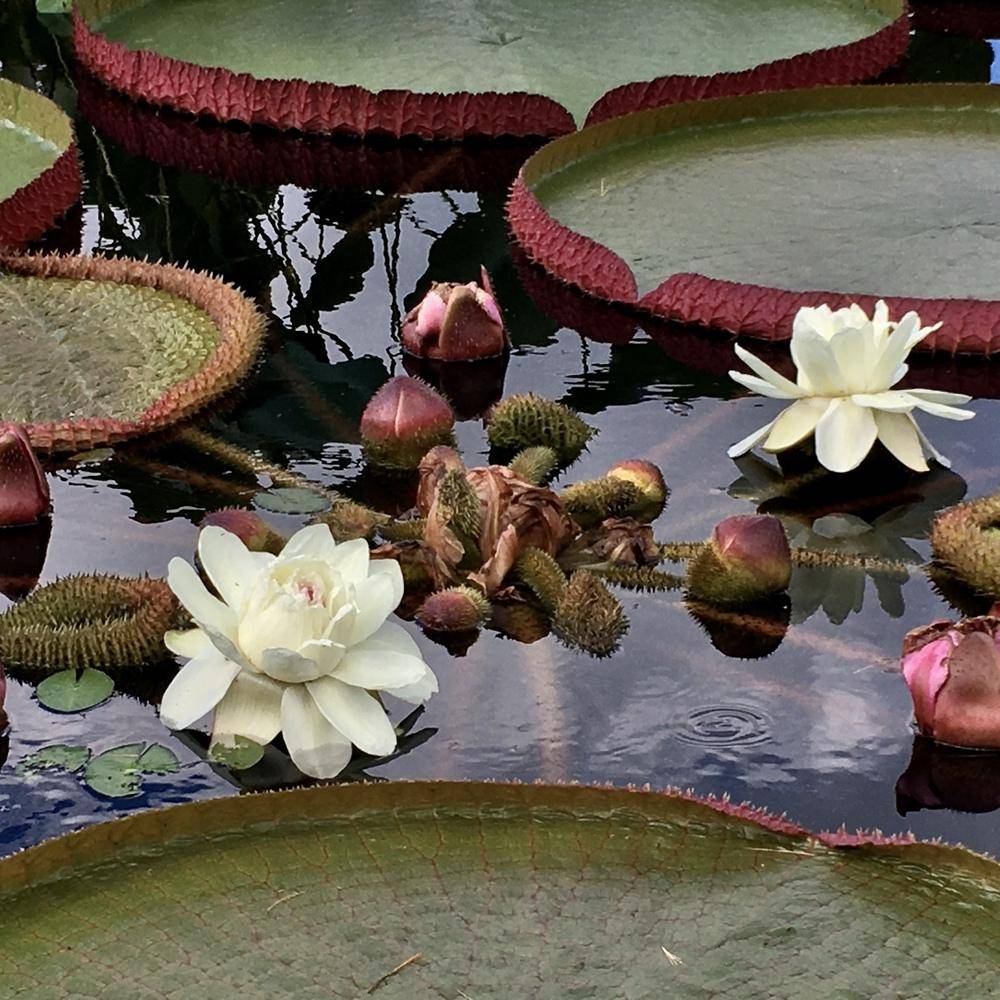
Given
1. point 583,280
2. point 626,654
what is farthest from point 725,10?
point 626,654

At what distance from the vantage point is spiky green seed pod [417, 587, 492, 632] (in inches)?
85.1

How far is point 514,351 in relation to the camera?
3135mm

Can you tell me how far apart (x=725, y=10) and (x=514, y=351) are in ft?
6.27

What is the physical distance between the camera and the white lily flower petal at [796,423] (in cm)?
255

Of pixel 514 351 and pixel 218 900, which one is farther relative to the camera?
pixel 514 351

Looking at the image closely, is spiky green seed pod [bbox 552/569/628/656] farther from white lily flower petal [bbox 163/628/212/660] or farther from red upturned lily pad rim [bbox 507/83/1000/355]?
red upturned lily pad rim [bbox 507/83/1000/355]

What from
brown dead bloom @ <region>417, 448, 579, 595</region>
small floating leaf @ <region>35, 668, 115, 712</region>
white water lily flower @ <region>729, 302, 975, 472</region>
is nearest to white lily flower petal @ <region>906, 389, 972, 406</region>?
white water lily flower @ <region>729, 302, 975, 472</region>

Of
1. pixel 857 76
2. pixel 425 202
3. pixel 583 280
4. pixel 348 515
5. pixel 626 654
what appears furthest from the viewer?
pixel 857 76

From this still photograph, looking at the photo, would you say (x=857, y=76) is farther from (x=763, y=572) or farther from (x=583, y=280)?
(x=763, y=572)

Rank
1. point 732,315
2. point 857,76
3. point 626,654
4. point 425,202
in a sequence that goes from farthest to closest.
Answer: point 857,76, point 425,202, point 732,315, point 626,654

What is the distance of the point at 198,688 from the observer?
1.87 m

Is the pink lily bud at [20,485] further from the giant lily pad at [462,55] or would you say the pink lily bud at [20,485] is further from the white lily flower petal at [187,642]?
the giant lily pad at [462,55]

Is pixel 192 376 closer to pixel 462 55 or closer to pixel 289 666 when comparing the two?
pixel 289 666

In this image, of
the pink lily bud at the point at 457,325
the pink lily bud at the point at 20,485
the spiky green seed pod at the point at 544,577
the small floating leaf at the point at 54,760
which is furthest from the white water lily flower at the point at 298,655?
the pink lily bud at the point at 457,325
